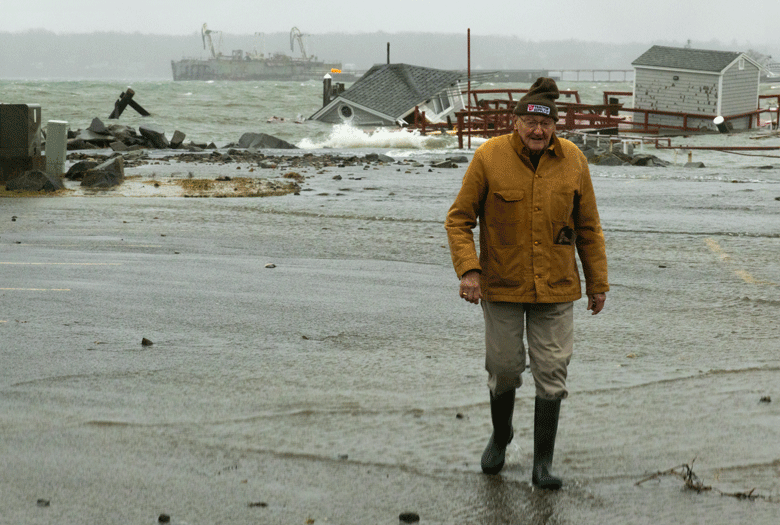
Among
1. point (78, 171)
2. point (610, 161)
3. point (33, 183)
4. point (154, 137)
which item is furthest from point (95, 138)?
point (610, 161)

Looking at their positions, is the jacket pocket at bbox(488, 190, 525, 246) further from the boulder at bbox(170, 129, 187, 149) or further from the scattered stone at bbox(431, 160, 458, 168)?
the boulder at bbox(170, 129, 187, 149)

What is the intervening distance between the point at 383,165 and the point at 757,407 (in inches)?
785

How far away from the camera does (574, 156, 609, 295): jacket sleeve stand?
165 inches

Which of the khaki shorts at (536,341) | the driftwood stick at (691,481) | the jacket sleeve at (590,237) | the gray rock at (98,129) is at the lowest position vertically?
the driftwood stick at (691,481)

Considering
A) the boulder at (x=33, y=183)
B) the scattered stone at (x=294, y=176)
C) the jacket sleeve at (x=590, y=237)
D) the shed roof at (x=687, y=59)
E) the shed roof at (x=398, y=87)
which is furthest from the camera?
the shed roof at (x=398, y=87)

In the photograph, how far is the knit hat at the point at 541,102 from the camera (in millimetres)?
4016

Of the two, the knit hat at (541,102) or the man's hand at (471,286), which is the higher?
the knit hat at (541,102)

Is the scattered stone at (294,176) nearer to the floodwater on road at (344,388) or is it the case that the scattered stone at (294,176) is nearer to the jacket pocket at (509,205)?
the floodwater on road at (344,388)

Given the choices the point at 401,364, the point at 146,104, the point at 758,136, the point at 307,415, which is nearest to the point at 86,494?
the point at 307,415

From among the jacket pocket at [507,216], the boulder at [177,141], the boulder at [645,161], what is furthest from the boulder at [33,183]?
the boulder at [177,141]

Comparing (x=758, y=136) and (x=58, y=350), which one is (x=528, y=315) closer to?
(x=58, y=350)

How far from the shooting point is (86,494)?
3.93 metres

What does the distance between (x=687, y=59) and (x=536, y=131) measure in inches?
1847

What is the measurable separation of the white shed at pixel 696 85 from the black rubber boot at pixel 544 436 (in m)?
44.7
